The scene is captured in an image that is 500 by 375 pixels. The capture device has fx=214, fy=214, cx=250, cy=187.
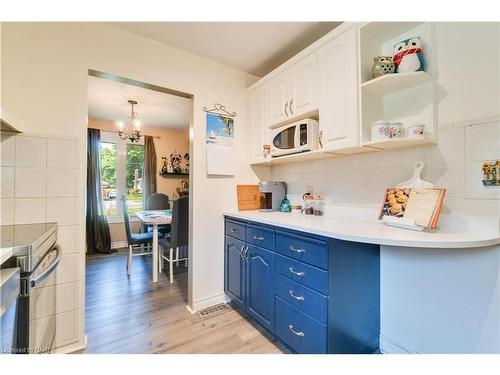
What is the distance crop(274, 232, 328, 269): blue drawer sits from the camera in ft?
3.80

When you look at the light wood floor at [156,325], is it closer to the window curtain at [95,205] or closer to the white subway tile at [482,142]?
the window curtain at [95,205]

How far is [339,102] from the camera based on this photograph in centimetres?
142

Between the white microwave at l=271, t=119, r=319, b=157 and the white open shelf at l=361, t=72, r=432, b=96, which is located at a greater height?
the white open shelf at l=361, t=72, r=432, b=96

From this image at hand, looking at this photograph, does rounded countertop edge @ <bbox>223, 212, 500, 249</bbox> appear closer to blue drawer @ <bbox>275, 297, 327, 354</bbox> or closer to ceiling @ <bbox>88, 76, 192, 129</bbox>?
blue drawer @ <bbox>275, 297, 327, 354</bbox>

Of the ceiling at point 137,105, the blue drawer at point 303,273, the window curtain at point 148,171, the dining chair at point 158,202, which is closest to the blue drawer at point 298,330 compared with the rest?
the blue drawer at point 303,273

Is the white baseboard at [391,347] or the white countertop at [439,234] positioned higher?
the white countertop at [439,234]

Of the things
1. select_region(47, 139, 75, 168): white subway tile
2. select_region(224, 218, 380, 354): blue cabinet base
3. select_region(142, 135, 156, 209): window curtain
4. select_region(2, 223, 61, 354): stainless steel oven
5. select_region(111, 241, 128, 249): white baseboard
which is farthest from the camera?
select_region(142, 135, 156, 209): window curtain

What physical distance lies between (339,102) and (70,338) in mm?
2399

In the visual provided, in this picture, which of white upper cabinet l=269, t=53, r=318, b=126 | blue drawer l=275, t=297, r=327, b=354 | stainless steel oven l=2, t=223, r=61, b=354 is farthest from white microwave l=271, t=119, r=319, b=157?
stainless steel oven l=2, t=223, r=61, b=354

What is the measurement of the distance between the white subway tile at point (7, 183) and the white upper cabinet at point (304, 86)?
6.29ft

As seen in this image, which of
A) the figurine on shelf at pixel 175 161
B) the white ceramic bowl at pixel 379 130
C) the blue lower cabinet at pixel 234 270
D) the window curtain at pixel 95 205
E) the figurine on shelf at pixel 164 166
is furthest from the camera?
the figurine on shelf at pixel 175 161

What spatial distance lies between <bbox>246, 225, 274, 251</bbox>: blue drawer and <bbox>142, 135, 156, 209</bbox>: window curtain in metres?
3.15

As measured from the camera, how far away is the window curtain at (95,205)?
11.9ft
